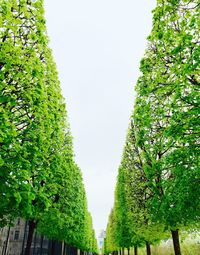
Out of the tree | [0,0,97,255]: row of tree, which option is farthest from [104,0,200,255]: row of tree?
[0,0,97,255]: row of tree

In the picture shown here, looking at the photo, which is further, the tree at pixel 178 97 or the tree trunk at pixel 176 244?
the tree trunk at pixel 176 244

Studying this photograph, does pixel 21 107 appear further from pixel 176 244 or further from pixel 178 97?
pixel 176 244

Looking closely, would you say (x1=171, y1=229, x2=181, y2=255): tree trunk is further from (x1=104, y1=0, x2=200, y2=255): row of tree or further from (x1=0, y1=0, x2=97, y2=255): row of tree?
(x1=0, y1=0, x2=97, y2=255): row of tree

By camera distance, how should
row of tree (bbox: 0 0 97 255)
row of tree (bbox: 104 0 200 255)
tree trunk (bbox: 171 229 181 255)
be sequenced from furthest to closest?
tree trunk (bbox: 171 229 181 255) < row of tree (bbox: 104 0 200 255) < row of tree (bbox: 0 0 97 255)

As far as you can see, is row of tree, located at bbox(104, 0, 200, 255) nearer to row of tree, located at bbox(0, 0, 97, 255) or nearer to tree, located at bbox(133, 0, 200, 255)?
tree, located at bbox(133, 0, 200, 255)

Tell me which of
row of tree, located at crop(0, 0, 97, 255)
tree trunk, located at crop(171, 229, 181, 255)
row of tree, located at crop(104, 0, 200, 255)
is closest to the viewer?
row of tree, located at crop(0, 0, 97, 255)

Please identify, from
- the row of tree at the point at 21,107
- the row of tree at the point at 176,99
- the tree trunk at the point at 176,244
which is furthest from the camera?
the tree trunk at the point at 176,244

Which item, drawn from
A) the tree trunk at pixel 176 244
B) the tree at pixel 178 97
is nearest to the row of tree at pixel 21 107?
the tree at pixel 178 97

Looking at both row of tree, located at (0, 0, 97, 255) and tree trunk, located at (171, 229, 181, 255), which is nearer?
row of tree, located at (0, 0, 97, 255)

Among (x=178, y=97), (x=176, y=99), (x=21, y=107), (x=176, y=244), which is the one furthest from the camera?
(x=176, y=244)

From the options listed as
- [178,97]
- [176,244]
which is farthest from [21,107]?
[176,244]

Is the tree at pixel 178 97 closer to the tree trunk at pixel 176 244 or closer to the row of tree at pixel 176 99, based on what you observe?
the row of tree at pixel 176 99

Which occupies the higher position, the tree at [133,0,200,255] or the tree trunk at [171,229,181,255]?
the tree at [133,0,200,255]

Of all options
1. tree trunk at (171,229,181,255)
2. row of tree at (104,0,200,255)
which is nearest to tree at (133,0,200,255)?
row of tree at (104,0,200,255)
